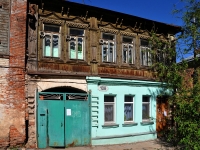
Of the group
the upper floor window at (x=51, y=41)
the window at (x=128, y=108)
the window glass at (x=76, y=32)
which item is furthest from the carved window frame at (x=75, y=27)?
the window at (x=128, y=108)

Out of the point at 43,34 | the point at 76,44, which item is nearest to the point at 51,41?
the point at 43,34

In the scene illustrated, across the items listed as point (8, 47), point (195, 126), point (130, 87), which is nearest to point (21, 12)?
point (8, 47)

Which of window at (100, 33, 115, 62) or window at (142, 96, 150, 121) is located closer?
window at (100, 33, 115, 62)

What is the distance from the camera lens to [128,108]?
12.4 meters

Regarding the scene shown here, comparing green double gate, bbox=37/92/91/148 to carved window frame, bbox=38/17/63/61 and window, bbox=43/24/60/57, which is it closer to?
carved window frame, bbox=38/17/63/61

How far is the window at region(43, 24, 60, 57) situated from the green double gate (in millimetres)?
1819

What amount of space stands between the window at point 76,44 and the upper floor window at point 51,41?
1.95ft

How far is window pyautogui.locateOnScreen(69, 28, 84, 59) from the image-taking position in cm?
A: 1123

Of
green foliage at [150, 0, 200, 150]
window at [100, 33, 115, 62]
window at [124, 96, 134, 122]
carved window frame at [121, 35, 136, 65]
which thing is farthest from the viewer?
carved window frame at [121, 35, 136, 65]

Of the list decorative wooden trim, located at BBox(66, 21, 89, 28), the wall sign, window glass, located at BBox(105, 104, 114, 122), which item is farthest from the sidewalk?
decorative wooden trim, located at BBox(66, 21, 89, 28)

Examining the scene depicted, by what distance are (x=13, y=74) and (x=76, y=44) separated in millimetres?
3122

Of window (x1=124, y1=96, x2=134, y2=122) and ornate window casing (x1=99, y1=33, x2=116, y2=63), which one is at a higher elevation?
ornate window casing (x1=99, y1=33, x2=116, y2=63)

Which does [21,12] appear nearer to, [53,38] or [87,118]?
[53,38]

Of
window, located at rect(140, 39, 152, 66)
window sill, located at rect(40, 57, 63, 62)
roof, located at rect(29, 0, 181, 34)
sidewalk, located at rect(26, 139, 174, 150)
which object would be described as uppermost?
roof, located at rect(29, 0, 181, 34)
